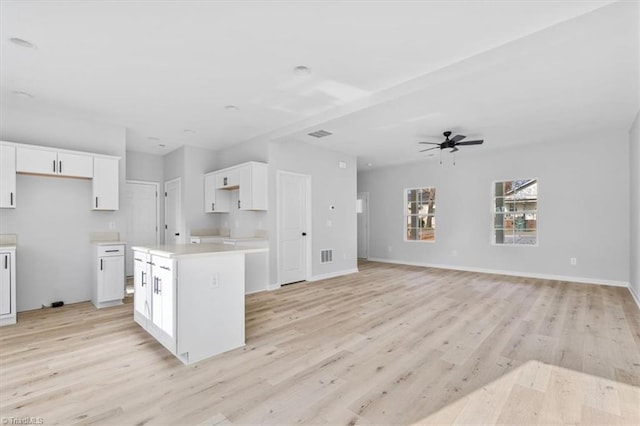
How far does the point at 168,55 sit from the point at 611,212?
732 cm

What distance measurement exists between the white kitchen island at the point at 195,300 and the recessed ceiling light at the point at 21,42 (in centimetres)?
204

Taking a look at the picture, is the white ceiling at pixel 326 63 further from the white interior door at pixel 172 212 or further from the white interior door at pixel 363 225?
the white interior door at pixel 363 225

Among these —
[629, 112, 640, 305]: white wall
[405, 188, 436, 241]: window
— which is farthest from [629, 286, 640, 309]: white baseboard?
[405, 188, 436, 241]: window

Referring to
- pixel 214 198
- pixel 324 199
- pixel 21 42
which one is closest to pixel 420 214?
pixel 324 199

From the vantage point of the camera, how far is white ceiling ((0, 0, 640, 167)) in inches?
91.9

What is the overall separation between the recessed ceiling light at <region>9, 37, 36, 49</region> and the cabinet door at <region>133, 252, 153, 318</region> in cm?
209

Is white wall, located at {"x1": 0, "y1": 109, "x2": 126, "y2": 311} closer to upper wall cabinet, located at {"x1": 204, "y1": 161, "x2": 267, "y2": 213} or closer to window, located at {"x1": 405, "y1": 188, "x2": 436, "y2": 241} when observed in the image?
upper wall cabinet, located at {"x1": 204, "y1": 161, "x2": 267, "y2": 213}

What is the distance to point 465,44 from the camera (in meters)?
2.73

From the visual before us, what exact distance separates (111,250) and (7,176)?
1452 mm

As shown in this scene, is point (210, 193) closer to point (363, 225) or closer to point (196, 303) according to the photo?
point (196, 303)

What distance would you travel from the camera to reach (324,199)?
646 centimetres

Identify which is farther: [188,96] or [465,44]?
[188,96]

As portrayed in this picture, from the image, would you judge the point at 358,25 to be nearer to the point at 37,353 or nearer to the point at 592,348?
the point at 592,348

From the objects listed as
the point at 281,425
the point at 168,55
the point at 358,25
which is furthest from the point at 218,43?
the point at 281,425
